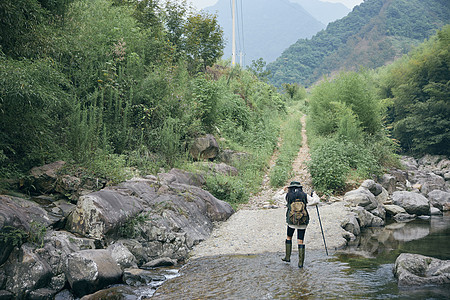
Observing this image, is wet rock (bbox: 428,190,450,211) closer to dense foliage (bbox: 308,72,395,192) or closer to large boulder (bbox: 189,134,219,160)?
dense foliage (bbox: 308,72,395,192)

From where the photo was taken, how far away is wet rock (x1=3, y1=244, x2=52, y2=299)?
4.41 metres

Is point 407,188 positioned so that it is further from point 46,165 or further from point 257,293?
point 46,165

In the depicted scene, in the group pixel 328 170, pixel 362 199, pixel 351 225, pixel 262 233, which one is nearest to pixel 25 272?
pixel 262 233

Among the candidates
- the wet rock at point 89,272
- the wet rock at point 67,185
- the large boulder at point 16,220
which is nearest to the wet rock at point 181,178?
the wet rock at point 67,185

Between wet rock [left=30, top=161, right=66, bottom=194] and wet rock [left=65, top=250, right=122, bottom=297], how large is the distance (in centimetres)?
236

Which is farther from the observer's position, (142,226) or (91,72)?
(91,72)

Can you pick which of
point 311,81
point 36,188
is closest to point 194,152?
point 36,188

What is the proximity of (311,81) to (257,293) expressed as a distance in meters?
72.2

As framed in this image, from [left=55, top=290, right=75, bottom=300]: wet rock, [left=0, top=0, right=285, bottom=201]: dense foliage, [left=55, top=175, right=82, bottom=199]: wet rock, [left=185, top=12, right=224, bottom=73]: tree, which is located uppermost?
[left=185, top=12, right=224, bottom=73]: tree

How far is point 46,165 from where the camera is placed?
721cm

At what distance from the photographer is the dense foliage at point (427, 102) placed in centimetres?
2502

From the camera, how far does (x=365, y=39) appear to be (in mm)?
71812

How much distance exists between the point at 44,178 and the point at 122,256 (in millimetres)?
2406

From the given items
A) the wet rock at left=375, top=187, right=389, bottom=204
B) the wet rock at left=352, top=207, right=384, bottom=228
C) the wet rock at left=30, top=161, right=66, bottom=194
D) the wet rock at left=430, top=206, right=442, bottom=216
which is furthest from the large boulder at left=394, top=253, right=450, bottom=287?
the wet rock at left=430, top=206, right=442, bottom=216
